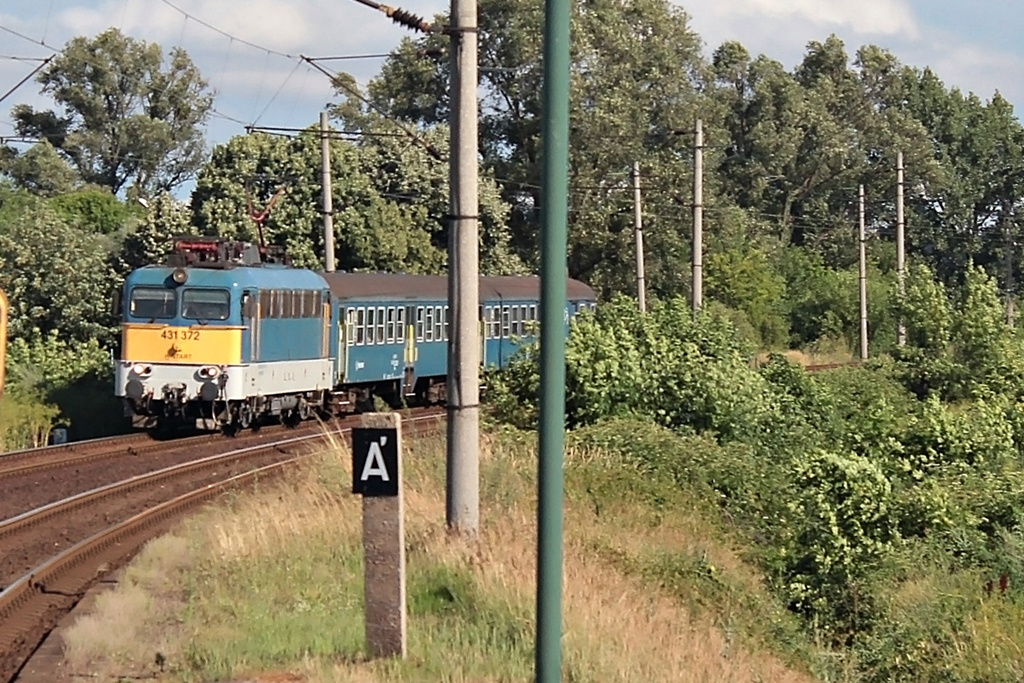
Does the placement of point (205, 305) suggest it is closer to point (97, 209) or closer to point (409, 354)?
point (409, 354)

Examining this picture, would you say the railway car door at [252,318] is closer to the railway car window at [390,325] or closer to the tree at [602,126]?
the railway car window at [390,325]

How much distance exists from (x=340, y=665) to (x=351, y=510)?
4.58m

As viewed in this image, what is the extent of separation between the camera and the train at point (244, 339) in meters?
24.7

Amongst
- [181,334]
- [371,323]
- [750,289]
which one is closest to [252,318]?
[181,334]

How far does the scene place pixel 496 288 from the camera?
34750 millimetres

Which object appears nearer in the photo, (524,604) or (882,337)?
(524,604)

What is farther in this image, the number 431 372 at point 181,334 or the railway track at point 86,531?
the number 431 372 at point 181,334

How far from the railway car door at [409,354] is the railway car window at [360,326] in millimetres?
1883

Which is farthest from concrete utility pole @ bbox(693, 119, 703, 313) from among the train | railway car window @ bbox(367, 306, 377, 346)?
railway car window @ bbox(367, 306, 377, 346)

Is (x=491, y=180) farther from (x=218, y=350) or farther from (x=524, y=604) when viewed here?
(x=524, y=604)

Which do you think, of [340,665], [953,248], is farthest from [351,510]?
[953,248]

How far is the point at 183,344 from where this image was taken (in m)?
24.9

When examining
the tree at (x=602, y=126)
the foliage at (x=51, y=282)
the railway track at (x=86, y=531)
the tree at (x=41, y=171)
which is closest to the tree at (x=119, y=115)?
the tree at (x=41, y=171)

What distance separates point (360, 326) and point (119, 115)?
171ft
